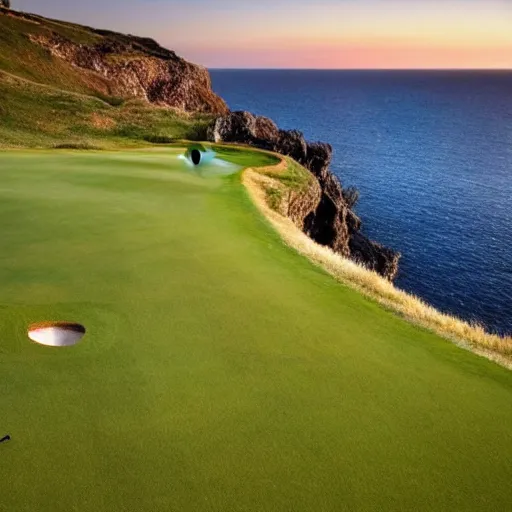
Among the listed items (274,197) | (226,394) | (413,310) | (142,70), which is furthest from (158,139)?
(142,70)

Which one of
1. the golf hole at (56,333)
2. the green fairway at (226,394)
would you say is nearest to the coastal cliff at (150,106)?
the green fairway at (226,394)

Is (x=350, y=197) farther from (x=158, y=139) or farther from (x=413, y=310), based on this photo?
(x=413, y=310)

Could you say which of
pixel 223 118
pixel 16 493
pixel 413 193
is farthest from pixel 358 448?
pixel 413 193

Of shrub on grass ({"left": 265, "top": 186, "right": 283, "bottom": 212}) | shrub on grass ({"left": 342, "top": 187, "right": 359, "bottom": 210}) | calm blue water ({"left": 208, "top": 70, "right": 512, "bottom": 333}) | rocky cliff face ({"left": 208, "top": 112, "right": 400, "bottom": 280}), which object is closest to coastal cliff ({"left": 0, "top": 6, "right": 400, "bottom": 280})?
rocky cliff face ({"left": 208, "top": 112, "right": 400, "bottom": 280})

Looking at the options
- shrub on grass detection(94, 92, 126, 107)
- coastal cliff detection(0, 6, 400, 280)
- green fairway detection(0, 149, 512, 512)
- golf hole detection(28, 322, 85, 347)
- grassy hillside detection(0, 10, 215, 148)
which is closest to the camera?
green fairway detection(0, 149, 512, 512)

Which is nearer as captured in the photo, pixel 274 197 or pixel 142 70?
pixel 274 197

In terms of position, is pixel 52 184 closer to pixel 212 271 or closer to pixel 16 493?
pixel 212 271

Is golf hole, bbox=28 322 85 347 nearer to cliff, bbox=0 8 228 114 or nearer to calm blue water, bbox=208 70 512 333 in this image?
calm blue water, bbox=208 70 512 333
